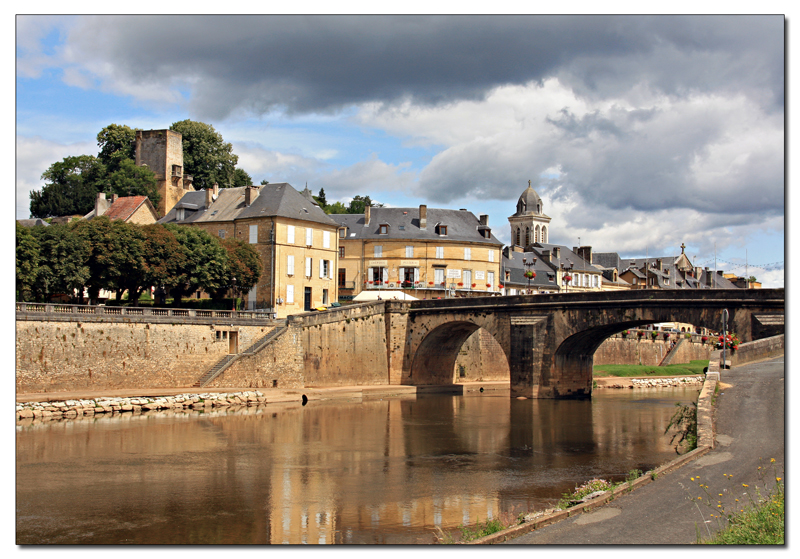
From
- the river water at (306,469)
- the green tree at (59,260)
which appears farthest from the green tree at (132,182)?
the river water at (306,469)

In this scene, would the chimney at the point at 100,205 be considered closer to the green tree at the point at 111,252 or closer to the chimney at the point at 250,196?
the chimney at the point at 250,196

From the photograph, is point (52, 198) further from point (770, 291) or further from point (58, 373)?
point (770, 291)

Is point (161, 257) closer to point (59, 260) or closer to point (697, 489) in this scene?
point (59, 260)

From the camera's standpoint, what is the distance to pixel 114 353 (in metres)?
32.3

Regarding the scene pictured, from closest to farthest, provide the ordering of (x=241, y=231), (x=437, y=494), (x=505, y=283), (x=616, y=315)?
1. (x=437, y=494)
2. (x=616, y=315)
3. (x=241, y=231)
4. (x=505, y=283)

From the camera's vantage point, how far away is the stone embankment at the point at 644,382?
4781 cm

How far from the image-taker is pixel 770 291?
3103 centimetres

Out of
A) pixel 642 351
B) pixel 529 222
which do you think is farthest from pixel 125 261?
pixel 529 222

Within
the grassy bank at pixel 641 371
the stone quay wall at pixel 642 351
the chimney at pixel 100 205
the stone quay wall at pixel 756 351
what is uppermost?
the chimney at pixel 100 205

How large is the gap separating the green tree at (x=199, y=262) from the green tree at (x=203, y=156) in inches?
1061

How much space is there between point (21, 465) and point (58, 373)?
1175 cm

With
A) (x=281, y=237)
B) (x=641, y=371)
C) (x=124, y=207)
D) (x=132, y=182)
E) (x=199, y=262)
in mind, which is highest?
(x=132, y=182)

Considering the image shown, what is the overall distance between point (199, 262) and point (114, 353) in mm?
9434

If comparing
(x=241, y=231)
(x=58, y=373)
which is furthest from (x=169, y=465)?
(x=241, y=231)
